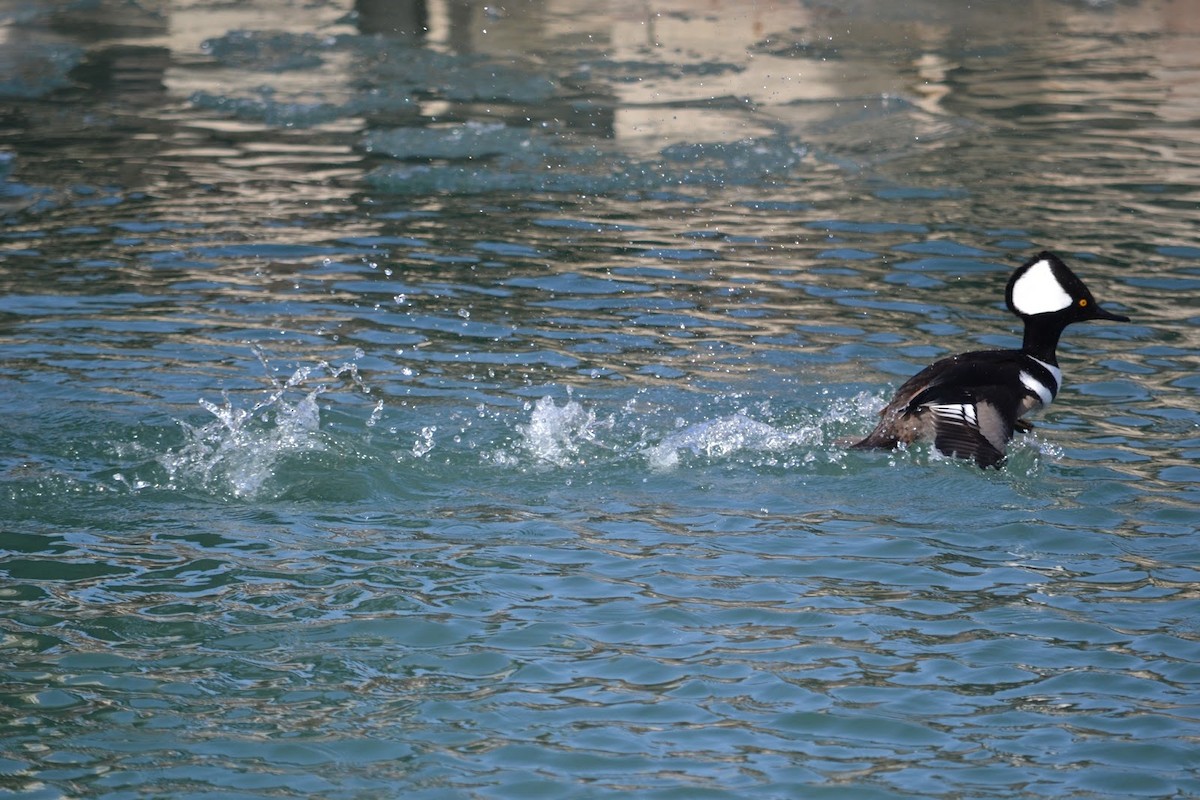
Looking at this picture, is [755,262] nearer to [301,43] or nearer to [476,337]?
[476,337]

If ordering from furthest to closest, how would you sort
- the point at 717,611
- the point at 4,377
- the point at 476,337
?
the point at 476,337 < the point at 4,377 < the point at 717,611

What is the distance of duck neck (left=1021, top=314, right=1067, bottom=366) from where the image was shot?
7.98m

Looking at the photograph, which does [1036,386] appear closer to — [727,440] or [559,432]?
[727,440]

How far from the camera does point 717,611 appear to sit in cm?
576

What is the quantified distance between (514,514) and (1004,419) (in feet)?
7.92

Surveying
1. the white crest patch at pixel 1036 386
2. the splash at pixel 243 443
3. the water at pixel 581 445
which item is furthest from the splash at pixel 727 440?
the splash at pixel 243 443

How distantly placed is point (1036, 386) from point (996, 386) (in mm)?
335

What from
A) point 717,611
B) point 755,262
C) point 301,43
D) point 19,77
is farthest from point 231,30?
point 717,611

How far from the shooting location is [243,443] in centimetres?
734

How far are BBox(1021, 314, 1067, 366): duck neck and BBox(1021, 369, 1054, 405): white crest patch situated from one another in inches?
12.2

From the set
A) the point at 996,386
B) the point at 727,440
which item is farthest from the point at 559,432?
the point at 996,386

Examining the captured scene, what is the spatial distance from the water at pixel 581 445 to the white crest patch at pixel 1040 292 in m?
0.64

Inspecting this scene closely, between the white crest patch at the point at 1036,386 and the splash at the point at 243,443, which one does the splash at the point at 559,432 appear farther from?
the white crest patch at the point at 1036,386

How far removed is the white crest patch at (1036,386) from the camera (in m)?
7.58
